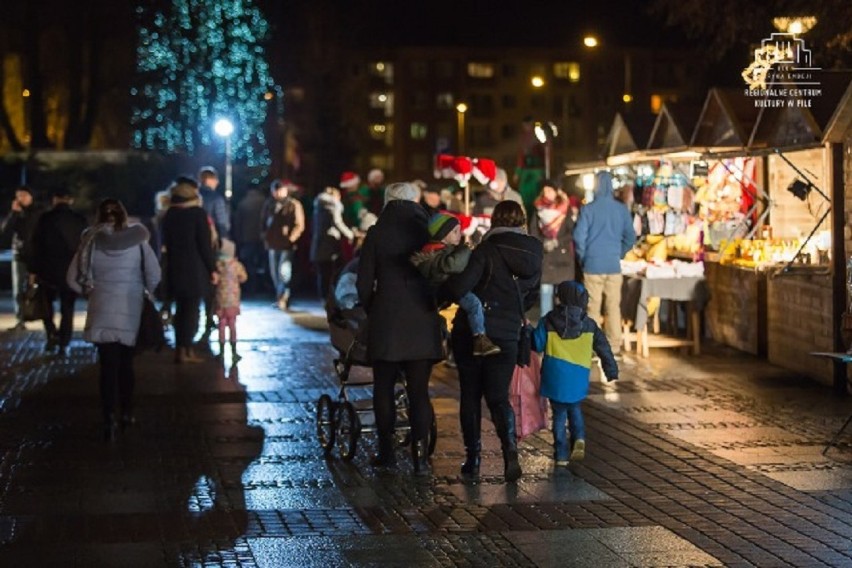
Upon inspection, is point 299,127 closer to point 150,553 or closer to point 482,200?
point 482,200

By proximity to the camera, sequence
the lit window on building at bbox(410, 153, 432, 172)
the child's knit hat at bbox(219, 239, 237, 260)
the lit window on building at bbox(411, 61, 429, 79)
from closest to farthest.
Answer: the child's knit hat at bbox(219, 239, 237, 260) < the lit window on building at bbox(411, 61, 429, 79) < the lit window on building at bbox(410, 153, 432, 172)

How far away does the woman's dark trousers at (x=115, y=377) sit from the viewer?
12.8 metres

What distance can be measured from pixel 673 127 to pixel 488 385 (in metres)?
11.9

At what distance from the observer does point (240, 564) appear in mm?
8422

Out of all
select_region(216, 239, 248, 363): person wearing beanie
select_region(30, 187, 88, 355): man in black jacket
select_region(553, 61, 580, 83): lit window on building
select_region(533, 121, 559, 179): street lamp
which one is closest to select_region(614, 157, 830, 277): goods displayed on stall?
select_region(533, 121, 559, 179): street lamp

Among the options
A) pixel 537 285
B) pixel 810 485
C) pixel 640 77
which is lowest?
pixel 810 485

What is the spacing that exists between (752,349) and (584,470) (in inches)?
284

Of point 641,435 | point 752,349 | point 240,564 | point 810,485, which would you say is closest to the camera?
point 240,564

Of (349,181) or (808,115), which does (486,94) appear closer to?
(349,181)

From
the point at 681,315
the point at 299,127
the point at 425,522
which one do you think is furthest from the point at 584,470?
the point at 299,127

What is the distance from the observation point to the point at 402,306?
1092 centimetres

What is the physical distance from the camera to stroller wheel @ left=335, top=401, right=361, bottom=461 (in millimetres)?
11562

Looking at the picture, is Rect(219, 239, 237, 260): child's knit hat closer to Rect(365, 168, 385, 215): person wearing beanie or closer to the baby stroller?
the baby stroller

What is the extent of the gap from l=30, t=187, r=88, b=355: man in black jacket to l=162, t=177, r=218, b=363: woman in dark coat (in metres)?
1.77
